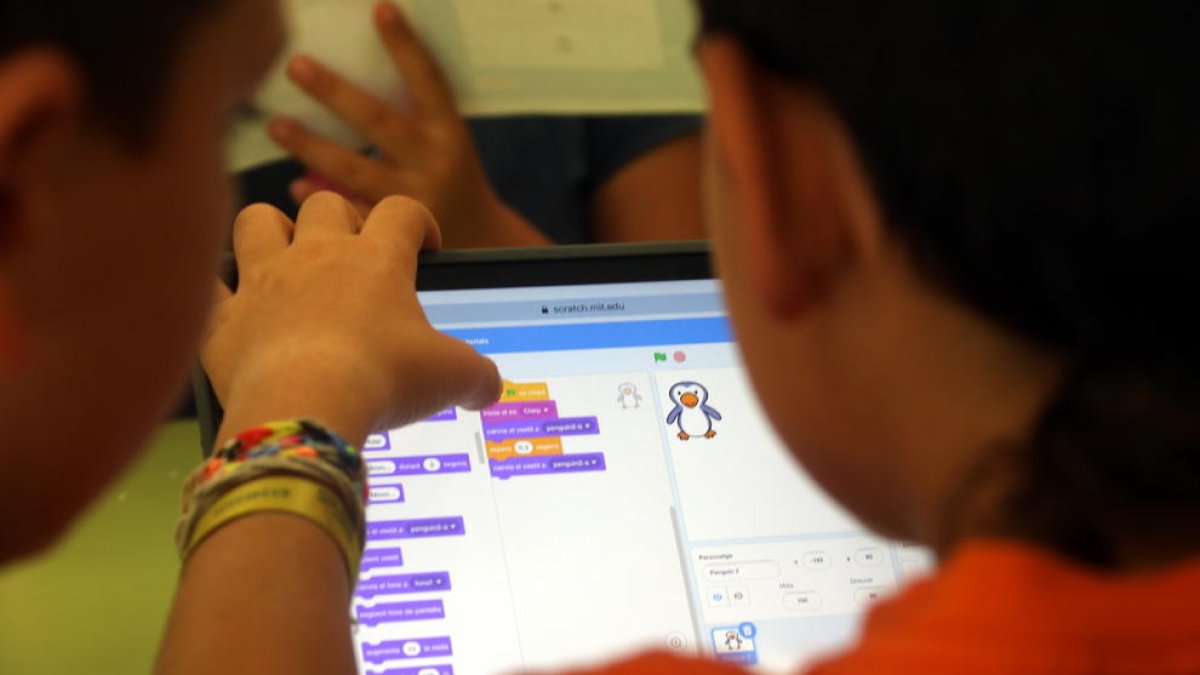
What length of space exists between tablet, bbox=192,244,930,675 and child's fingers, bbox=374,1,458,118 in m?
0.26

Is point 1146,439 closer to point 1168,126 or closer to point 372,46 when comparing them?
point 1168,126

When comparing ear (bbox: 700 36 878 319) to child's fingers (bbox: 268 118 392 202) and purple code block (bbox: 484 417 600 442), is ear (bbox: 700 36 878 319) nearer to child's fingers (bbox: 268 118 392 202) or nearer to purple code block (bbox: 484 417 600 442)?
purple code block (bbox: 484 417 600 442)

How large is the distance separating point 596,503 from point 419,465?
0.08 metres

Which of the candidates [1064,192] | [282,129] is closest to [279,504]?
[1064,192]

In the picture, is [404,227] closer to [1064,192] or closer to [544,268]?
[544,268]

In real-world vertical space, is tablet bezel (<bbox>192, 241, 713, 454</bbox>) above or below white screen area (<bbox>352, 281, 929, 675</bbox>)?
above

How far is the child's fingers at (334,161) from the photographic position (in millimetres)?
892

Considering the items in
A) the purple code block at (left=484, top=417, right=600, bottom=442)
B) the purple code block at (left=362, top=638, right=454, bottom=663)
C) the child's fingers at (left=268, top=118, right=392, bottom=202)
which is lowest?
the purple code block at (left=362, top=638, right=454, bottom=663)

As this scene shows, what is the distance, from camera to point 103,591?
845mm

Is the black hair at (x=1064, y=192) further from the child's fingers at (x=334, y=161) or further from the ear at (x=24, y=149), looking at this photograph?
the child's fingers at (x=334, y=161)

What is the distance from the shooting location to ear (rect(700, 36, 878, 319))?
0.38m

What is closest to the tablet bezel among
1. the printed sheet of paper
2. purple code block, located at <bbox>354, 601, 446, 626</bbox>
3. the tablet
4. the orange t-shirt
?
the tablet

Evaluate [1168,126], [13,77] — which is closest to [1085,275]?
[1168,126]

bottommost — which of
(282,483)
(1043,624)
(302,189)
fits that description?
(1043,624)
